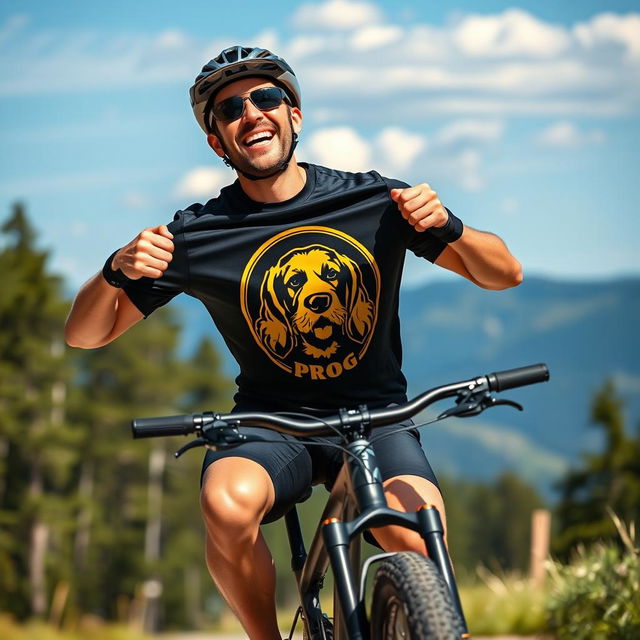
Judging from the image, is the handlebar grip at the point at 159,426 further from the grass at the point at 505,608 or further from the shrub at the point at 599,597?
the grass at the point at 505,608

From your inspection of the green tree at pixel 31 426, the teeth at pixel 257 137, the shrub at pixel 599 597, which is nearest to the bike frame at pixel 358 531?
the teeth at pixel 257 137

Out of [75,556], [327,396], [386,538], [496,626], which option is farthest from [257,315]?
[75,556]

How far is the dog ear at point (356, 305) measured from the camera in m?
4.17

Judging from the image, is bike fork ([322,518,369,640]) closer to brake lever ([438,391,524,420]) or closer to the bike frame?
the bike frame

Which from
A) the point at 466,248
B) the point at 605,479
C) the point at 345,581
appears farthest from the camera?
the point at 605,479

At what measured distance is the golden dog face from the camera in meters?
4.14

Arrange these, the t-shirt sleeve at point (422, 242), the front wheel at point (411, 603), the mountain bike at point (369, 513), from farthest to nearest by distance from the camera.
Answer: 1. the t-shirt sleeve at point (422, 242)
2. the mountain bike at point (369, 513)
3. the front wheel at point (411, 603)

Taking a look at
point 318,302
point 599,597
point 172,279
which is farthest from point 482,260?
point 599,597

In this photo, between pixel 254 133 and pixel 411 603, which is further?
pixel 254 133

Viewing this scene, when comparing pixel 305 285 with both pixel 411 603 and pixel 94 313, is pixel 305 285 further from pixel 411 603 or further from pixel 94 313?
pixel 411 603

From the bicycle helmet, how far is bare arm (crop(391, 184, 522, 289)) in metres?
0.78

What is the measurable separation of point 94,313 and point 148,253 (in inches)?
15.7

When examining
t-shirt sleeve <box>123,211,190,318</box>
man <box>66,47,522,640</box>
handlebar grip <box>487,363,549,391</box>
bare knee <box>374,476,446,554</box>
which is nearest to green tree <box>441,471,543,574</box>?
man <box>66,47,522,640</box>

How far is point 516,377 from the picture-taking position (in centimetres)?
355
